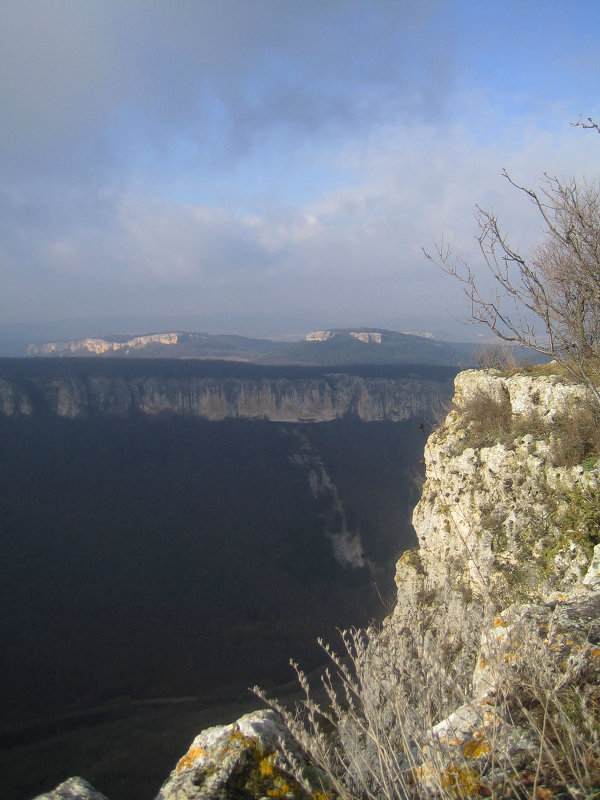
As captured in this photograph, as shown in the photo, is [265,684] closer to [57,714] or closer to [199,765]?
[57,714]

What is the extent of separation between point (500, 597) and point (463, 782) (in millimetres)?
5070

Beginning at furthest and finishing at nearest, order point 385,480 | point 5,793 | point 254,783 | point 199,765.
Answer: point 385,480 < point 5,793 < point 199,765 < point 254,783

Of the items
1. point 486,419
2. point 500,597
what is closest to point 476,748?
point 500,597

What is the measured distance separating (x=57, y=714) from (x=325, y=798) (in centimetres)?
2817

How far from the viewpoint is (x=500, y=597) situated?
670 cm

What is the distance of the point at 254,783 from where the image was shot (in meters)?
3.01

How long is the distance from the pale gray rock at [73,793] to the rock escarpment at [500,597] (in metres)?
0.57

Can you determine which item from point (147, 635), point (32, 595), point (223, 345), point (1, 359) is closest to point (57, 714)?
point (147, 635)

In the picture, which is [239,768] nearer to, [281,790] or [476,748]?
[281,790]

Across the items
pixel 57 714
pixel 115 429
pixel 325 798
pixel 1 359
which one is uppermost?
pixel 1 359

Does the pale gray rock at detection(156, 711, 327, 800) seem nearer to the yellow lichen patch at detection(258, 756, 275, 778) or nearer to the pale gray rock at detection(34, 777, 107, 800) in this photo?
the yellow lichen patch at detection(258, 756, 275, 778)

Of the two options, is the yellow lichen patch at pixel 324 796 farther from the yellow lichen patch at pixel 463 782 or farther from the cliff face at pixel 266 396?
the cliff face at pixel 266 396

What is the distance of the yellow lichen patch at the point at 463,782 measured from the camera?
2.12 meters

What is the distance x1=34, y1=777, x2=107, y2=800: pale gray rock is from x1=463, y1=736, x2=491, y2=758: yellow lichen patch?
263cm
